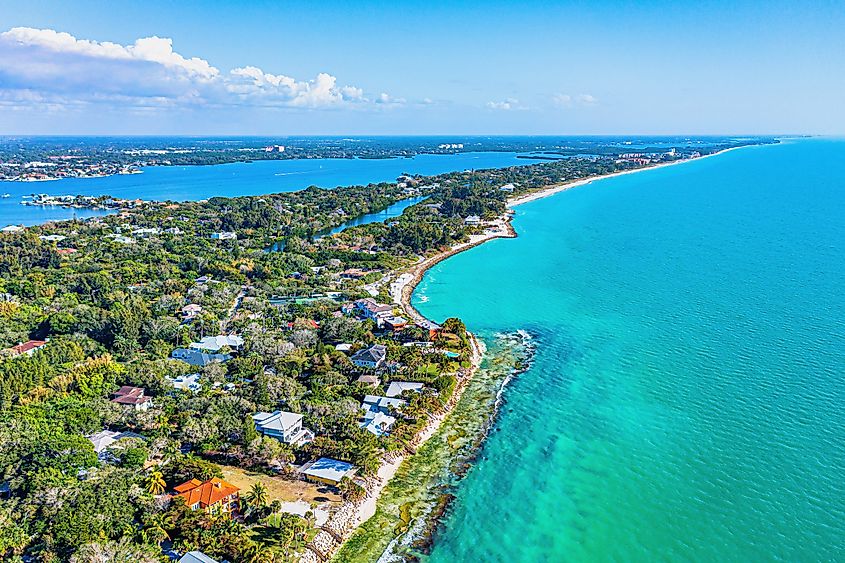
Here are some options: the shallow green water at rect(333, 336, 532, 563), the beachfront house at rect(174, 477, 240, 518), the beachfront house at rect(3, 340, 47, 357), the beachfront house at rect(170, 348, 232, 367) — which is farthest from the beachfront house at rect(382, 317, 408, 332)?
the beachfront house at rect(3, 340, 47, 357)

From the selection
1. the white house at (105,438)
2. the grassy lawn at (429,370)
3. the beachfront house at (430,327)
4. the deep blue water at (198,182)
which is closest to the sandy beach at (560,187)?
the deep blue water at (198,182)

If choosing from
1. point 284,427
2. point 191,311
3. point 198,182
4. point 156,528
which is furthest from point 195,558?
point 198,182

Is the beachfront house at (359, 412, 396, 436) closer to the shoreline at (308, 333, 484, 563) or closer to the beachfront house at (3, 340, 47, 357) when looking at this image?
the shoreline at (308, 333, 484, 563)

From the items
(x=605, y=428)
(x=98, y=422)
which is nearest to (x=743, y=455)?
(x=605, y=428)

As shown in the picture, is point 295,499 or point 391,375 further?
point 391,375

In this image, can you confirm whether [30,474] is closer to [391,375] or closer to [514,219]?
[391,375]
